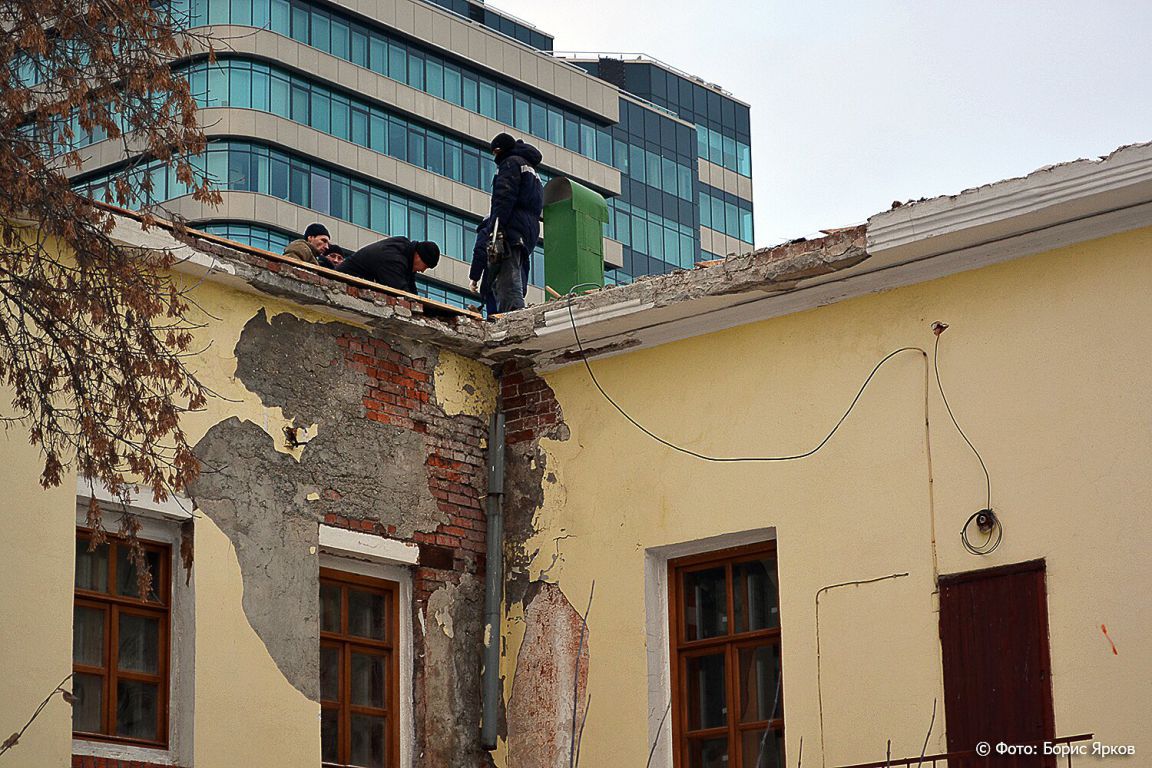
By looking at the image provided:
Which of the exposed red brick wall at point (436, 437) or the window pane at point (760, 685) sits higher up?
the exposed red brick wall at point (436, 437)

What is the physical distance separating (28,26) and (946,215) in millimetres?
5022

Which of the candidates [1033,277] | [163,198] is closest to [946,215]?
[1033,277]

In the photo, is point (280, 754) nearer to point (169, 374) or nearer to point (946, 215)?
point (169, 374)

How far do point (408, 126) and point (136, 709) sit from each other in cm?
5411

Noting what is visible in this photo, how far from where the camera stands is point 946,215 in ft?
31.9

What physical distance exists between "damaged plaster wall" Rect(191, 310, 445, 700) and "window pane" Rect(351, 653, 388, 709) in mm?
568

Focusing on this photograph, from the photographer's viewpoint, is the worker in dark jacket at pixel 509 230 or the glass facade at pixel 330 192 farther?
the glass facade at pixel 330 192

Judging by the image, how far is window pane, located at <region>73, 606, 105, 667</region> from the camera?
9344 millimetres

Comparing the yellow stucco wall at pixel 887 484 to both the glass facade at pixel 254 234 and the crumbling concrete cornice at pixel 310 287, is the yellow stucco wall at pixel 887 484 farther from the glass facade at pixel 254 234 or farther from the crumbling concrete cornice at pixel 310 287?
the glass facade at pixel 254 234

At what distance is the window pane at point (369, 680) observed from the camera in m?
10.8

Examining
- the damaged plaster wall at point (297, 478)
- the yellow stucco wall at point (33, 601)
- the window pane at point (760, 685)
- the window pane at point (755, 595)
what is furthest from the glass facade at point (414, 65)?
the yellow stucco wall at point (33, 601)

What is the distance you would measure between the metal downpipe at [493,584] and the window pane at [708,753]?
1321mm

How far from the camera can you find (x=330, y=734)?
34.4ft

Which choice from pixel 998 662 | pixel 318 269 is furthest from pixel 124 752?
pixel 998 662
